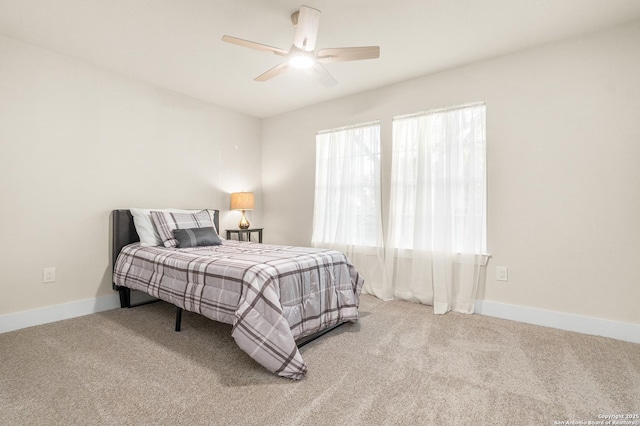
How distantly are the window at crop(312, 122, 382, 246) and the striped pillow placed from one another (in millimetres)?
1470

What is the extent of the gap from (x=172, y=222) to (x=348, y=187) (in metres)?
2.05

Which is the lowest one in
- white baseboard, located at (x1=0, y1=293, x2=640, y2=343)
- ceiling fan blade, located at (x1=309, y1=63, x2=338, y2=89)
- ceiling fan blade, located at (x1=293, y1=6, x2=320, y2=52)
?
white baseboard, located at (x1=0, y1=293, x2=640, y2=343)

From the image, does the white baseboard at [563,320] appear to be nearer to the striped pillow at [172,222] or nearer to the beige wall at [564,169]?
the beige wall at [564,169]

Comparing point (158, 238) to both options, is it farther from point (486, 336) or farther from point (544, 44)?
point (544, 44)

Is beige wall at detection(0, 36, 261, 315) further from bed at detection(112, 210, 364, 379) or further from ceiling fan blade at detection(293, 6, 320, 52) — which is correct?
ceiling fan blade at detection(293, 6, 320, 52)

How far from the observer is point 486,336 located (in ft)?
8.19

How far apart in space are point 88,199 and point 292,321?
246cm

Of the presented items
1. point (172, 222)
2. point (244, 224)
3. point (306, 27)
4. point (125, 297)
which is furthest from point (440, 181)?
point (125, 297)

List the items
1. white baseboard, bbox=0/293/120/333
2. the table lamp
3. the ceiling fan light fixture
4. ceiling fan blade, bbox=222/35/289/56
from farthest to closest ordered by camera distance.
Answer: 1. the table lamp
2. white baseboard, bbox=0/293/120/333
3. the ceiling fan light fixture
4. ceiling fan blade, bbox=222/35/289/56

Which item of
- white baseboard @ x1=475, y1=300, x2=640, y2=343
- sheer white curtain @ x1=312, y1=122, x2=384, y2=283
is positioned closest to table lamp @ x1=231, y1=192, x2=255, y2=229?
sheer white curtain @ x1=312, y1=122, x2=384, y2=283

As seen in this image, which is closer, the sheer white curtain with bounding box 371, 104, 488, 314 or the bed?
the bed

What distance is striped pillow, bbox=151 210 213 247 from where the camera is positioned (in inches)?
126

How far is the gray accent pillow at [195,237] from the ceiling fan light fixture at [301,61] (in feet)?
6.30

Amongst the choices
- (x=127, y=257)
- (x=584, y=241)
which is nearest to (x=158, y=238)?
(x=127, y=257)
